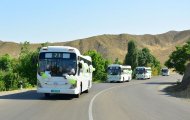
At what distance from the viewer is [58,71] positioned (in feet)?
90.7

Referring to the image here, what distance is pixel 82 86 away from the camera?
3130 cm

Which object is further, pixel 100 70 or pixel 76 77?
pixel 100 70

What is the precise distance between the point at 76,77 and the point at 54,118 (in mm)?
11640

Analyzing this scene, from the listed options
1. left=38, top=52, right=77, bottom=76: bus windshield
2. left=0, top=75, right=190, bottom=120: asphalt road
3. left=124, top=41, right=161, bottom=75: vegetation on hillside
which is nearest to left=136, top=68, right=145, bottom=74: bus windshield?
left=124, top=41, right=161, bottom=75: vegetation on hillside

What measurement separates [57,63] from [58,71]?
1.61 ft

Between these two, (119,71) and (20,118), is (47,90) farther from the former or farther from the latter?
(119,71)

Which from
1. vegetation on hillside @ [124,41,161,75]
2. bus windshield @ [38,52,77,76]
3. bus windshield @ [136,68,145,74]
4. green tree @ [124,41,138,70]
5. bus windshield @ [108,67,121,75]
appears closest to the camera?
bus windshield @ [38,52,77,76]

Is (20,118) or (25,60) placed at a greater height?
(25,60)

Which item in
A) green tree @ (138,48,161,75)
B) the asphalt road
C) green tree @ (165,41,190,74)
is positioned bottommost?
the asphalt road

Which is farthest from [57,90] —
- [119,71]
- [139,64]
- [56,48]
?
[139,64]

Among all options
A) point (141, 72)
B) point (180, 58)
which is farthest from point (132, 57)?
point (180, 58)

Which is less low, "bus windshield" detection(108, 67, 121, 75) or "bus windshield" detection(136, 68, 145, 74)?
"bus windshield" detection(136, 68, 145, 74)

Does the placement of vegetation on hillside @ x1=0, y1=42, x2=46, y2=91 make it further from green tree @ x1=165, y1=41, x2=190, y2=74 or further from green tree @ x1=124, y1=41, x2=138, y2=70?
green tree @ x1=124, y1=41, x2=138, y2=70

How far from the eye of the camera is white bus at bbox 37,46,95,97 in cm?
2753
